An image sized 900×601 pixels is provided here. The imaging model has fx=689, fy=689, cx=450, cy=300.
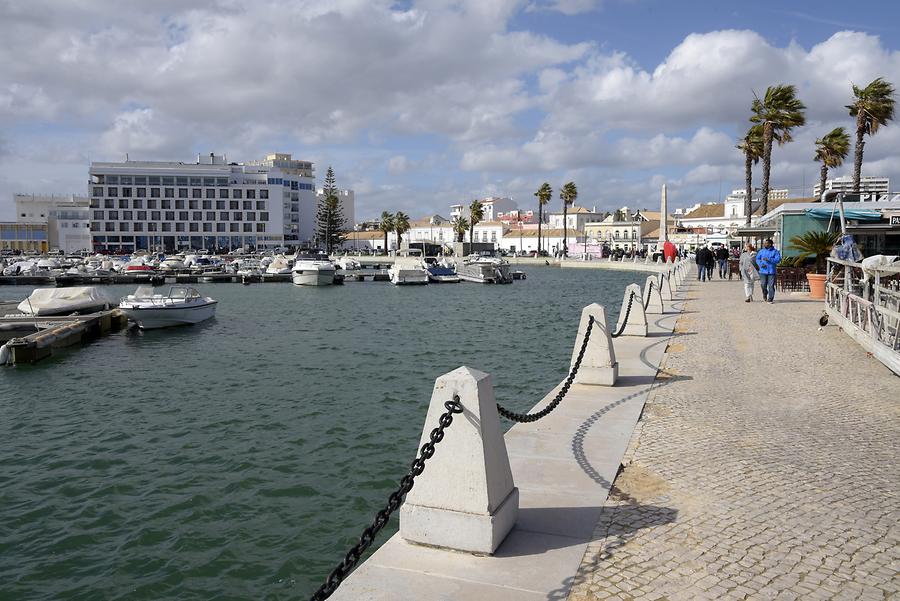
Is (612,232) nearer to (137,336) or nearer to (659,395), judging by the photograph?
(137,336)

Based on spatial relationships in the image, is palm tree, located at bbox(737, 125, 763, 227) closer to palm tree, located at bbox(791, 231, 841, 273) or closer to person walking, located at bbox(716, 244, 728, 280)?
person walking, located at bbox(716, 244, 728, 280)

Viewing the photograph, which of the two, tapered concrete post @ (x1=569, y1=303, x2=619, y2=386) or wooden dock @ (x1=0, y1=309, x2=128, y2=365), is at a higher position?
tapered concrete post @ (x1=569, y1=303, x2=619, y2=386)

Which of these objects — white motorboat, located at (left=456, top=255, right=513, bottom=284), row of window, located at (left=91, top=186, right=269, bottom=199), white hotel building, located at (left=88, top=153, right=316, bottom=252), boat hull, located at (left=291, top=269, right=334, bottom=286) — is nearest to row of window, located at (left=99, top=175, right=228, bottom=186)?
white hotel building, located at (left=88, top=153, right=316, bottom=252)

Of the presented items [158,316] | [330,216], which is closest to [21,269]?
[158,316]

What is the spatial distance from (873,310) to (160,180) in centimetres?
13802

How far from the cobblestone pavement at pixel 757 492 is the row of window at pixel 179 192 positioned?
134 m

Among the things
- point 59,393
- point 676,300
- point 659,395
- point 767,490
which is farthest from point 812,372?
point 59,393

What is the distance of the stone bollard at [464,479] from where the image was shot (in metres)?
4.57

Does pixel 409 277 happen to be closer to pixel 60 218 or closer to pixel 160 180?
pixel 160 180

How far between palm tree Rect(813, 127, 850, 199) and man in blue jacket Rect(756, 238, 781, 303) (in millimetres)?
34162

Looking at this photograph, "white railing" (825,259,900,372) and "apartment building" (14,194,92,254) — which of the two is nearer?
"white railing" (825,259,900,372)

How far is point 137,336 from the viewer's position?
91.2 feet

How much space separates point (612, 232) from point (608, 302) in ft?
341

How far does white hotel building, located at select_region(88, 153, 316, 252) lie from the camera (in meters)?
130
